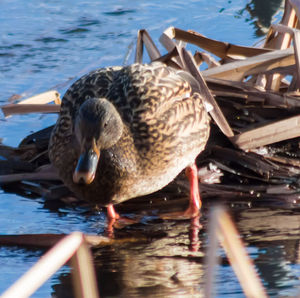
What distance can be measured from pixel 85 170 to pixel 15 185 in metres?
1.60

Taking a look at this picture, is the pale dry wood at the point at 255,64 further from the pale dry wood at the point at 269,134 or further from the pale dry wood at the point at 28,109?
the pale dry wood at the point at 28,109

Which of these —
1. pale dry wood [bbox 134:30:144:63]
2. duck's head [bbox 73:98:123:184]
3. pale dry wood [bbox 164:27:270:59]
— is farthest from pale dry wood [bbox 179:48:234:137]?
duck's head [bbox 73:98:123:184]

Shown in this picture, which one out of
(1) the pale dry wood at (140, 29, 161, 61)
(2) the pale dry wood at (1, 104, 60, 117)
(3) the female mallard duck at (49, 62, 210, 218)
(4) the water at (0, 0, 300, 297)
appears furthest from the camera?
(1) the pale dry wood at (140, 29, 161, 61)

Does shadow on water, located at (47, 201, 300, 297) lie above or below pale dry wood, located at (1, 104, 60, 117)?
below

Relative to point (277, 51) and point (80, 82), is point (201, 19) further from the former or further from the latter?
point (80, 82)

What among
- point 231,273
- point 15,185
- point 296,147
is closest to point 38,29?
point 15,185

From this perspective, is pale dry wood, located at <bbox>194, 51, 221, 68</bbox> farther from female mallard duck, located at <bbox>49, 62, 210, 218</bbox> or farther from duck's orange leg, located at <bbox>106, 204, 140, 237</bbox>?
duck's orange leg, located at <bbox>106, 204, 140, 237</bbox>

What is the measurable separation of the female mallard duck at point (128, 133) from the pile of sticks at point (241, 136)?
0.29m

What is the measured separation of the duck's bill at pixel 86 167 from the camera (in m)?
3.87

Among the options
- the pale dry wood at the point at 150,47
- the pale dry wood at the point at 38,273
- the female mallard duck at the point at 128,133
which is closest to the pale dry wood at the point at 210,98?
the female mallard duck at the point at 128,133

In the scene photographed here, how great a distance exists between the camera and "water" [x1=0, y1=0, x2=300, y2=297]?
3.67 meters

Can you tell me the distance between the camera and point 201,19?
8.06 m

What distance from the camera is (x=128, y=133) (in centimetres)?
447

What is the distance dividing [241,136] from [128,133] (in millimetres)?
1003
